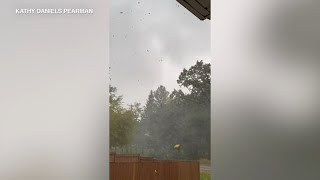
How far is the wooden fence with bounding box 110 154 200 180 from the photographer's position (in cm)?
650

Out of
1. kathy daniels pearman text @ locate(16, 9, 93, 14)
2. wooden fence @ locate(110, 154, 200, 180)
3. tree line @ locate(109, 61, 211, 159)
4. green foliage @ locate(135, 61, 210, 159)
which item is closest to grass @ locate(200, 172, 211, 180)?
wooden fence @ locate(110, 154, 200, 180)

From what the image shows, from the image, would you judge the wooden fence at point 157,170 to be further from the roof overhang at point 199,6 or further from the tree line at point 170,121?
the tree line at point 170,121

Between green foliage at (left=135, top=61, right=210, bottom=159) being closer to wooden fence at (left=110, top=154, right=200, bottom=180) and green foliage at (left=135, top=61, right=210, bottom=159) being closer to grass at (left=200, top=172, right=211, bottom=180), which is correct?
grass at (left=200, top=172, right=211, bottom=180)

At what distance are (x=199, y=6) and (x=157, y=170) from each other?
120 inches

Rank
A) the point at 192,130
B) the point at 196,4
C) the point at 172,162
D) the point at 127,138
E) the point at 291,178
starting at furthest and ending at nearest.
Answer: the point at 192,130
the point at 127,138
the point at 172,162
the point at 196,4
the point at 291,178

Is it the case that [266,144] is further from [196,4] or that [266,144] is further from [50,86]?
[196,4]

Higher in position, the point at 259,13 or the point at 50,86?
the point at 259,13

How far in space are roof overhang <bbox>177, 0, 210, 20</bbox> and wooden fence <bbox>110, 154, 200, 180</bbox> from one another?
106 inches

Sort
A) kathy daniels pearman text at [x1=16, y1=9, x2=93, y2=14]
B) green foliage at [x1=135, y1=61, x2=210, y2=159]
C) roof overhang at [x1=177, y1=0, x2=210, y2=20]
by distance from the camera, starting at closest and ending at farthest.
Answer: kathy daniels pearman text at [x1=16, y1=9, x2=93, y2=14], roof overhang at [x1=177, y1=0, x2=210, y2=20], green foliage at [x1=135, y1=61, x2=210, y2=159]

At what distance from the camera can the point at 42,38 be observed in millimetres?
2162

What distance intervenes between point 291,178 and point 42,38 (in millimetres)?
1310

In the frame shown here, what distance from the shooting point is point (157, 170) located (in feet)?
21.8

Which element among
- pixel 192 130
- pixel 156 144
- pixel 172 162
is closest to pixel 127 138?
pixel 156 144

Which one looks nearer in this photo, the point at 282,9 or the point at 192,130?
the point at 282,9
